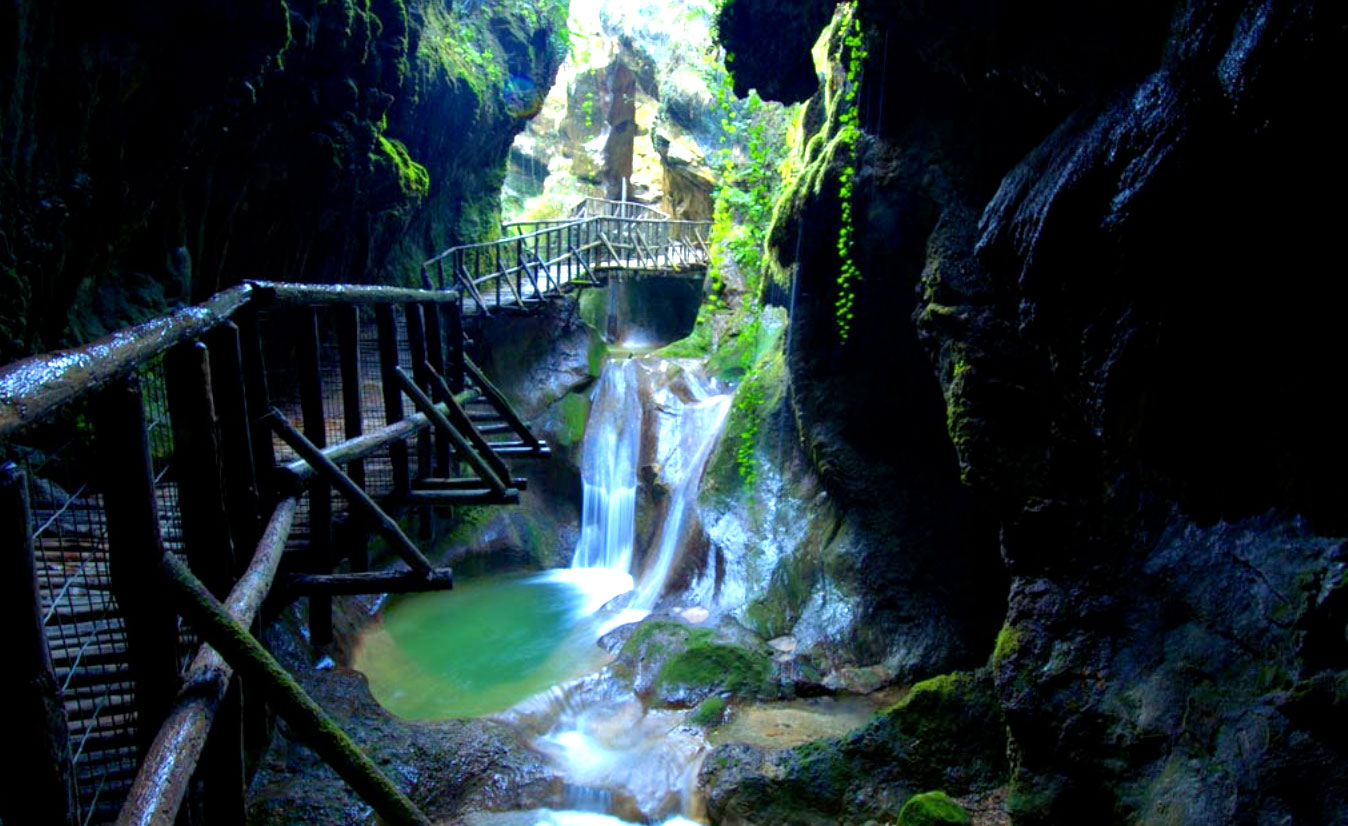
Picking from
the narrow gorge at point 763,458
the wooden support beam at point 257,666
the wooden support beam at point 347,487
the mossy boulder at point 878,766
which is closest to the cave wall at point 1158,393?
the narrow gorge at point 763,458

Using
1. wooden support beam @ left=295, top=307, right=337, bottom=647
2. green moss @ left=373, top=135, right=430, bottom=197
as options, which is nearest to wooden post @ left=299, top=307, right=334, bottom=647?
wooden support beam @ left=295, top=307, right=337, bottom=647

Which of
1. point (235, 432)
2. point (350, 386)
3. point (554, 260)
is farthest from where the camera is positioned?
point (554, 260)

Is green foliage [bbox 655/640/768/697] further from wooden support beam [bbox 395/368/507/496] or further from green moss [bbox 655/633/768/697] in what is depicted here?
wooden support beam [bbox 395/368/507/496]

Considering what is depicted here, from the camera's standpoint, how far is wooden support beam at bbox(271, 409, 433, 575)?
4074 millimetres

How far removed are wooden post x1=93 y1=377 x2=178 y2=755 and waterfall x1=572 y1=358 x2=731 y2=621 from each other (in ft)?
29.6

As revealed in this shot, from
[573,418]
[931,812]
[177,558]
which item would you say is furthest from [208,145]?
[573,418]

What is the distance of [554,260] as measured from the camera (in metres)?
16.2

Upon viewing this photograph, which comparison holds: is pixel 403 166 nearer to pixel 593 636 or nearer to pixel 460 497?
pixel 460 497

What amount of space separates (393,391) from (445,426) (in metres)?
0.50

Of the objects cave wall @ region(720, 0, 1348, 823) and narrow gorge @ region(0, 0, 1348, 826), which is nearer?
narrow gorge @ region(0, 0, 1348, 826)

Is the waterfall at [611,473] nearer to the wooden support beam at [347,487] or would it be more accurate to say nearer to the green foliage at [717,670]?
the green foliage at [717,670]

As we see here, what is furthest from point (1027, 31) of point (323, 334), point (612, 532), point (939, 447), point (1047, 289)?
point (612, 532)

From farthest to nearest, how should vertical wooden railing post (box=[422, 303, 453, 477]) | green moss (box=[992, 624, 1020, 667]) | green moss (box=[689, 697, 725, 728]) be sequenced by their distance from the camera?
vertical wooden railing post (box=[422, 303, 453, 477]) → green moss (box=[689, 697, 725, 728]) → green moss (box=[992, 624, 1020, 667])

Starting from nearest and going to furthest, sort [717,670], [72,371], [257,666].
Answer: [72,371] → [257,666] → [717,670]
